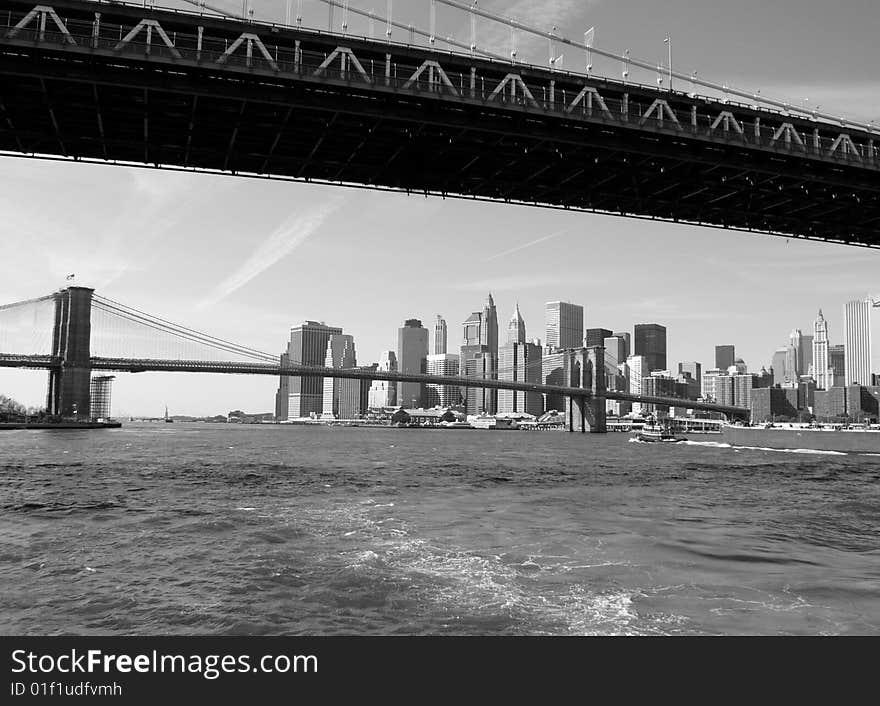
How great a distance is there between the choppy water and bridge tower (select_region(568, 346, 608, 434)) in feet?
494

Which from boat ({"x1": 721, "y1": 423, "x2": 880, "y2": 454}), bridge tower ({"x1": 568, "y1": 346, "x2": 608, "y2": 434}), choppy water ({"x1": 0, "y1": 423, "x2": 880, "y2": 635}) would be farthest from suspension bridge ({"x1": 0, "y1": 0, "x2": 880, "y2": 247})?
bridge tower ({"x1": 568, "y1": 346, "x2": 608, "y2": 434})

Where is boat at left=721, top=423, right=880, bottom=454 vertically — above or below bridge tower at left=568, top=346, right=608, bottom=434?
below

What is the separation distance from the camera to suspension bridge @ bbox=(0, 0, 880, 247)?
3219 cm

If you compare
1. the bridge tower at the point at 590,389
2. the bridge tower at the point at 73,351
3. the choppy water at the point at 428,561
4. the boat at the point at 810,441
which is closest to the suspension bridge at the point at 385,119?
the choppy water at the point at 428,561

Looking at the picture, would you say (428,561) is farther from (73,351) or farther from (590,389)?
(590,389)

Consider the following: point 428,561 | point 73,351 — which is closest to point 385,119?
point 428,561

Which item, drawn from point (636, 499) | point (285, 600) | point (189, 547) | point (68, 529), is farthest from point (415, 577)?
point (636, 499)

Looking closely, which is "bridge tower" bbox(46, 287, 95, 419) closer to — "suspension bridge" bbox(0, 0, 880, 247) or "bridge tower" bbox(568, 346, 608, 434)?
"suspension bridge" bbox(0, 0, 880, 247)

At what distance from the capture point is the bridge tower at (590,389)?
7141 inches

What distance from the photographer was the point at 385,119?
35562 mm

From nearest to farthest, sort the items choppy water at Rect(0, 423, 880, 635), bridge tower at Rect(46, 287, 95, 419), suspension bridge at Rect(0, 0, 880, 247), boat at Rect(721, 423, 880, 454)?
choppy water at Rect(0, 423, 880, 635) → suspension bridge at Rect(0, 0, 880, 247) → boat at Rect(721, 423, 880, 454) → bridge tower at Rect(46, 287, 95, 419)

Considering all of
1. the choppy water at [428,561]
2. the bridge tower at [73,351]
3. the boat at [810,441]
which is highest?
the bridge tower at [73,351]

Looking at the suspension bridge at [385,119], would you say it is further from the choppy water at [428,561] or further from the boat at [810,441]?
the boat at [810,441]

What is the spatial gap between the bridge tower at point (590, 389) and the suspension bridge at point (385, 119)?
13091cm
